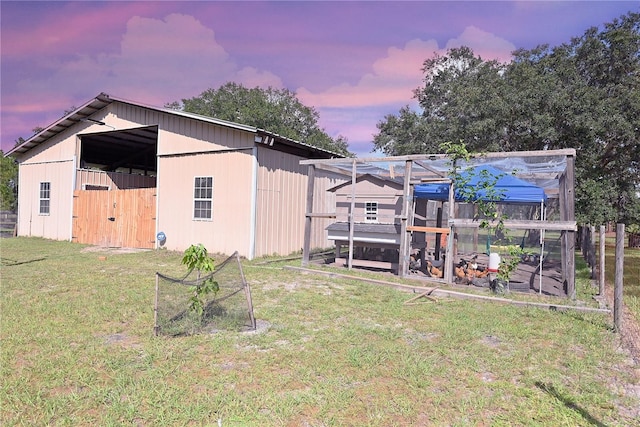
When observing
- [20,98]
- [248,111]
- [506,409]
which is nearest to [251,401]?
[506,409]

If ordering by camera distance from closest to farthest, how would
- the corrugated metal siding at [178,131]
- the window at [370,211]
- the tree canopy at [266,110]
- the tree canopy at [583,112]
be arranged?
1. the window at [370,211]
2. the corrugated metal siding at [178,131]
3. the tree canopy at [583,112]
4. the tree canopy at [266,110]

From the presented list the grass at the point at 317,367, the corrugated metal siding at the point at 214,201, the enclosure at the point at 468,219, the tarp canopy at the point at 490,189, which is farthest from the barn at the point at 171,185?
the grass at the point at 317,367

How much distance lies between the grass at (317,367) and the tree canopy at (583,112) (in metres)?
8.62

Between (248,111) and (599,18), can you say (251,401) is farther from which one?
(248,111)

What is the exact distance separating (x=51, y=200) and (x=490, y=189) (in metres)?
16.1

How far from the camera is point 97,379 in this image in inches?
120

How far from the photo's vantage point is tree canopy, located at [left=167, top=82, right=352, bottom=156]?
3491 centimetres

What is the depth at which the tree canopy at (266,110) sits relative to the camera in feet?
115

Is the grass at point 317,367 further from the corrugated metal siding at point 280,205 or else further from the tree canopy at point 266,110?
the tree canopy at point 266,110

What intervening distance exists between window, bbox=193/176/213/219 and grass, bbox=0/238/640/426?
18.1 ft

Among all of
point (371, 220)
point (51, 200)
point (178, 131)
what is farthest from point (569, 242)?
point (51, 200)

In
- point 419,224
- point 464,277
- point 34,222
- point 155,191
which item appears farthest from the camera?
point 34,222

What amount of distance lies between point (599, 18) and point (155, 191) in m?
16.2

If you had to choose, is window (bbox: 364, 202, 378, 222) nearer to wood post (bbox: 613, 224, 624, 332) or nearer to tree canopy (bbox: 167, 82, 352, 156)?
wood post (bbox: 613, 224, 624, 332)
